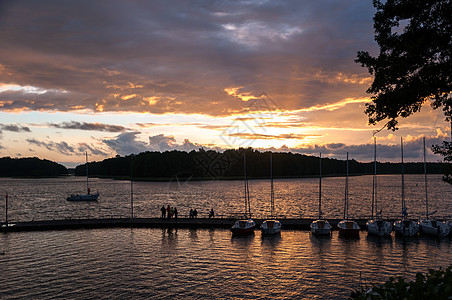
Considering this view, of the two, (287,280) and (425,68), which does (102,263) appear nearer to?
(287,280)

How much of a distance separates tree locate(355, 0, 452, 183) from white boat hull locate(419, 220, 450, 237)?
33534 mm

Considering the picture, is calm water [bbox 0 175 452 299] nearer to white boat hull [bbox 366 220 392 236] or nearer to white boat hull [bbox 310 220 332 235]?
white boat hull [bbox 310 220 332 235]

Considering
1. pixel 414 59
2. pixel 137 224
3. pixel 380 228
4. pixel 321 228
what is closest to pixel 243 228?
pixel 321 228

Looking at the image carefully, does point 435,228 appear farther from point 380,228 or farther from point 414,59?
point 414,59

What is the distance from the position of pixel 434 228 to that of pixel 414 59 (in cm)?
3665

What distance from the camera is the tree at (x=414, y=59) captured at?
1474cm

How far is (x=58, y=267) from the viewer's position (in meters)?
30.5

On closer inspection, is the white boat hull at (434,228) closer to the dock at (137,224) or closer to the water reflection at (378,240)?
the water reflection at (378,240)

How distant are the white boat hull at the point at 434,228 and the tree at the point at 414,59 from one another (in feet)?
110

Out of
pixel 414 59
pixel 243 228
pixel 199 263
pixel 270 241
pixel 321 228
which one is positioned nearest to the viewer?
pixel 414 59

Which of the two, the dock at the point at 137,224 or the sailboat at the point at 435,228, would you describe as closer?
the sailboat at the point at 435,228

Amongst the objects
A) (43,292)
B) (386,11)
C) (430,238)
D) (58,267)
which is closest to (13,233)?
(58,267)

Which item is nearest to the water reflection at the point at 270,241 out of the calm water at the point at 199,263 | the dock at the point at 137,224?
the calm water at the point at 199,263

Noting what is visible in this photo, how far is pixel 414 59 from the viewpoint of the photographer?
1526cm
